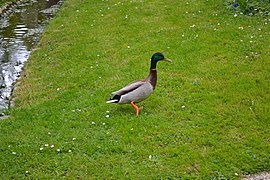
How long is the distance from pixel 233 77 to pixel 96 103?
240 cm

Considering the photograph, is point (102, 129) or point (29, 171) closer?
point (29, 171)

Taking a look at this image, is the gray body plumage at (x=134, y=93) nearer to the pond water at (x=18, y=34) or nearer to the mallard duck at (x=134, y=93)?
the mallard duck at (x=134, y=93)

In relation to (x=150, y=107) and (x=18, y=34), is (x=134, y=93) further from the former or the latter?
(x=18, y=34)

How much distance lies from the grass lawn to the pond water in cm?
35

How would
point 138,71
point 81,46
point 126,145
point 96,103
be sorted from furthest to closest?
point 81,46 < point 138,71 < point 96,103 < point 126,145

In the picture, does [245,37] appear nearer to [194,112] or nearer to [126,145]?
[194,112]

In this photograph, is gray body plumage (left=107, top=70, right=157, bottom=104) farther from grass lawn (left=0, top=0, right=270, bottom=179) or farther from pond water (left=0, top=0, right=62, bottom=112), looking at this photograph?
pond water (left=0, top=0, right=62, bottom=112)

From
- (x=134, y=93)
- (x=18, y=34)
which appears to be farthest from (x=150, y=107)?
(x=18, y=34)

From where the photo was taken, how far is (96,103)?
6309 mm

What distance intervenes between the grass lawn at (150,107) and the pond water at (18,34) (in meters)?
0.35

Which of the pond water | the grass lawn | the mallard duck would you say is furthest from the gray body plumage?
the pond water

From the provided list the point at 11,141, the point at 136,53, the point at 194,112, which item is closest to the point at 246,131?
the point at 194,112

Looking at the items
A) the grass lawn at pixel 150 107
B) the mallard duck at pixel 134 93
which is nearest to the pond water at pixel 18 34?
the grass lawn at pixel 150 107

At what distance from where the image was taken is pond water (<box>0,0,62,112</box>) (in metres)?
8.41
